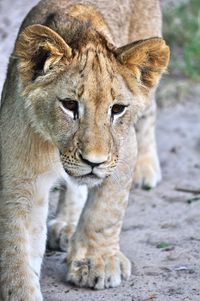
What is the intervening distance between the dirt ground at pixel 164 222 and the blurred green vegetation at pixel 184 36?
30 centimetres

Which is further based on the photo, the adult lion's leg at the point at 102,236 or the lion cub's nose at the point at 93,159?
the adult lion's leg at the point at 102,236

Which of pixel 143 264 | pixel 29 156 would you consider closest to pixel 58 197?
pixel 143 264

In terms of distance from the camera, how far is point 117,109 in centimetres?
461

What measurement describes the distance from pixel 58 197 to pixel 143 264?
935mm

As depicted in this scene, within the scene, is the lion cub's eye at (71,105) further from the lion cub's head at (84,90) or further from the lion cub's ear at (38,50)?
the lion cub's ear at (38,50)

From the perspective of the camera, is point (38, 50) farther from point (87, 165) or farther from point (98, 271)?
point (98, 271)

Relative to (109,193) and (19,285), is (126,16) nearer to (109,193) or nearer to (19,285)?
(109,193)

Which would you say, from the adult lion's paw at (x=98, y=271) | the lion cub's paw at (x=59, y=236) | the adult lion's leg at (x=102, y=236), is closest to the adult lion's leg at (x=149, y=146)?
the lion cub's paw at (x=59, y=236)

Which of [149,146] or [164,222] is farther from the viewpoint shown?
[149,146]

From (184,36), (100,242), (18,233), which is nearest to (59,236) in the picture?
(100,242)

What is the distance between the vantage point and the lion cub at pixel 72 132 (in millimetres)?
4492

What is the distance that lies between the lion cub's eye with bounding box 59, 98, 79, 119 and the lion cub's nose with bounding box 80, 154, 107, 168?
0.66ft

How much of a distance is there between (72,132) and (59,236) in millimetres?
1366

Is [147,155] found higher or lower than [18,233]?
higher
